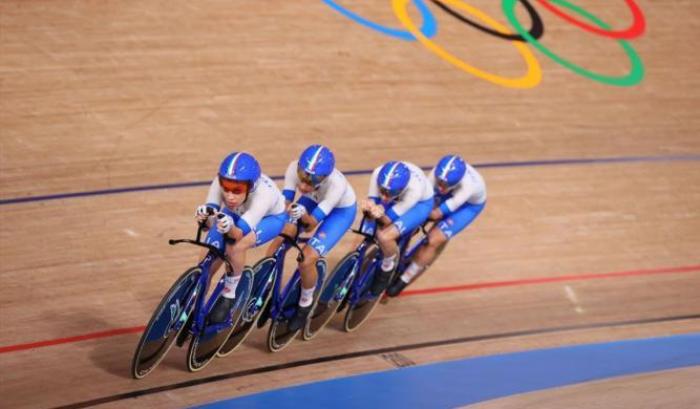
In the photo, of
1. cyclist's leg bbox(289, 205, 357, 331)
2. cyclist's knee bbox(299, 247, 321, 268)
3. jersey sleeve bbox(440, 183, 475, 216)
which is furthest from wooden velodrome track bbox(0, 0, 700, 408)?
jersey sleeve bbox(440, 183, 475, 216)

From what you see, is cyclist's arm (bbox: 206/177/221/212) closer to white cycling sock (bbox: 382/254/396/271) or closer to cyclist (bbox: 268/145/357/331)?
cyclist (bbox: 268/145/357/331)

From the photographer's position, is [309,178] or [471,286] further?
[471,286]

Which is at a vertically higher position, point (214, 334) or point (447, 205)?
point (447, 205)

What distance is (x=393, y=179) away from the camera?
609 centimetres

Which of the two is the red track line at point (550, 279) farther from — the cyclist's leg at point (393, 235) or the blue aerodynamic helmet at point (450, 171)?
the blue aerodynamic helmet at point (450, 171)

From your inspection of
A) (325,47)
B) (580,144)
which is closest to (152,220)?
(325,47)

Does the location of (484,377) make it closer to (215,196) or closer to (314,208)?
(314,208)

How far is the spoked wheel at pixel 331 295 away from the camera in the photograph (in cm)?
635

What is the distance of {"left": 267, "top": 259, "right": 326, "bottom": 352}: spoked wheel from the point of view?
6168mm

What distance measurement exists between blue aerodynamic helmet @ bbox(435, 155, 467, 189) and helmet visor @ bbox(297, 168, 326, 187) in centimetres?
98

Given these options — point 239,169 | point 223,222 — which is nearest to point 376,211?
point 239,169

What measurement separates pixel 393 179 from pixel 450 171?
52 centimetres

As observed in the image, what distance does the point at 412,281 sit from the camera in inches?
272

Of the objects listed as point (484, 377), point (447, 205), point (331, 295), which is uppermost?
point (447, 205)
